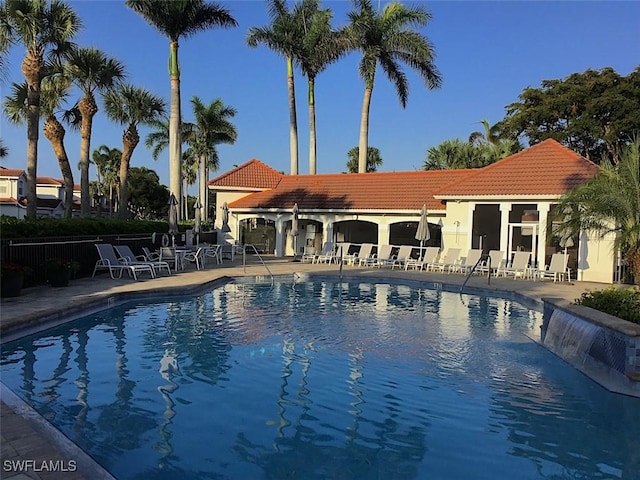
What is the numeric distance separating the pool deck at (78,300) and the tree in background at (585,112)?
21.1 m

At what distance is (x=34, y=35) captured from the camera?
19.5 metres

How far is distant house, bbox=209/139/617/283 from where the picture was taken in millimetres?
19141

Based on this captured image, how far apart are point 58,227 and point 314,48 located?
22.6 meters

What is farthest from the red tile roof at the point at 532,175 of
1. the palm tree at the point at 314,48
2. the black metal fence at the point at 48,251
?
the palm tree at the point at 314,48

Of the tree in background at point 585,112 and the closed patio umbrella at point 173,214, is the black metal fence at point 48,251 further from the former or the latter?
the tree in background at point 585,112

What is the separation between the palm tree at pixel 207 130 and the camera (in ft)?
141

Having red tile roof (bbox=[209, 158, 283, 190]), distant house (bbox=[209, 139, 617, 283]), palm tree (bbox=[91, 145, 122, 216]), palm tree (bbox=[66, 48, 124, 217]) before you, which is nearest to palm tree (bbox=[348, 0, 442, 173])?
distant house (bbox=[209, 139, 617, 283])

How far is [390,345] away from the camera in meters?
8.73

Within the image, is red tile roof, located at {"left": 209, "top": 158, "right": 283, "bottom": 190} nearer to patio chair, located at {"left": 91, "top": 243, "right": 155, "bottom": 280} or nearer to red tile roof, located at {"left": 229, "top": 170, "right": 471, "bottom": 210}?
red tile roof, located at {"left": 229, "top": 170, "right": 471, "bottom": 210}

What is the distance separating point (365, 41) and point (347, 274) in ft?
54.5

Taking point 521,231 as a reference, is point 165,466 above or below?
below

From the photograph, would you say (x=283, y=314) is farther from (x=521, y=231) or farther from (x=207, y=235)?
(x=207, y=235)

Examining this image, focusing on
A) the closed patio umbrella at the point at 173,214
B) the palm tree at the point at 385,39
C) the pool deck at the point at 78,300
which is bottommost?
the pool deck at the point at 78,300

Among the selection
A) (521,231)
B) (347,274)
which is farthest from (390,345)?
(521,231)
